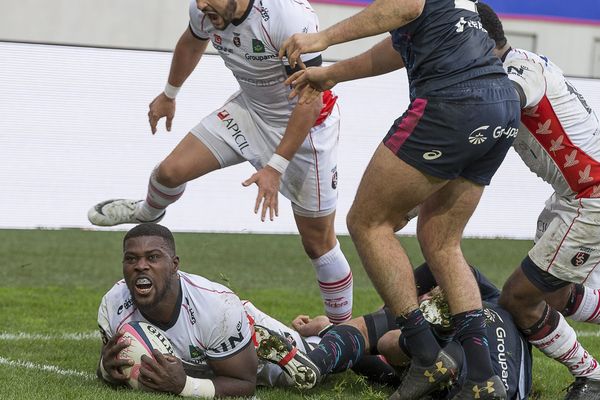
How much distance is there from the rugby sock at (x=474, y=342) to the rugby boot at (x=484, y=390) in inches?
1.2

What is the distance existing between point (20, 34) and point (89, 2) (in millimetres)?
1346

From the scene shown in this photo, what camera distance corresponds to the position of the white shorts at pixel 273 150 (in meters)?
6.92

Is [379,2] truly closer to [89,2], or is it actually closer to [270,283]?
[270,283]

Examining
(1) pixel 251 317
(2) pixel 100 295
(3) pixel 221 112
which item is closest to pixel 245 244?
(2) pixel 100 295

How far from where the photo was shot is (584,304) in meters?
6.23

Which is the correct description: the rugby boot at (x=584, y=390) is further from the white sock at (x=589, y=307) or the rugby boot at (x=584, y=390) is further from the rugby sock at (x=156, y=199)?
the rugby sock at (x=156, y=199)

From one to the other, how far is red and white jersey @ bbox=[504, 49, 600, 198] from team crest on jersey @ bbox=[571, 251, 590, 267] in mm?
302

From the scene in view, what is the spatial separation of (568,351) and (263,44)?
8.15ft

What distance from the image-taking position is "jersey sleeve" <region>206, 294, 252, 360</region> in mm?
5262

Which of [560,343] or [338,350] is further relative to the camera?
[560,343]

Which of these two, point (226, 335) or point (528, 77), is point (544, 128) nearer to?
point (528, 77)

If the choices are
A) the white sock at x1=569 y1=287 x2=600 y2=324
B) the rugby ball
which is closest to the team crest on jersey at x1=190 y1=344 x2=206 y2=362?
the rugby ball

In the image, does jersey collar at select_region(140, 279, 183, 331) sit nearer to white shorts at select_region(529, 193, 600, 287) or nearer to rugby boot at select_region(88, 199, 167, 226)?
white shorts at select_region(529, 193, 600, 287)

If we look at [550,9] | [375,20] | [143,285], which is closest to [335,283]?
[143,285]
